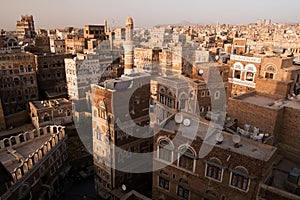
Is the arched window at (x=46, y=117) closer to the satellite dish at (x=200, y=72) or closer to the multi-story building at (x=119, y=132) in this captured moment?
the multi-story building at (x=119, y=132)

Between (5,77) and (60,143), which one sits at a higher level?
(5,77)

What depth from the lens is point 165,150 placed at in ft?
63.8

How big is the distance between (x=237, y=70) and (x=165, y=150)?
25198 mm

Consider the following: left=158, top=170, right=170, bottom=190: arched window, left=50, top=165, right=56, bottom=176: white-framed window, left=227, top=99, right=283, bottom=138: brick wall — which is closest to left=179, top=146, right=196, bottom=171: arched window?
left=158, top=170, right=170, bottom=190: arched window

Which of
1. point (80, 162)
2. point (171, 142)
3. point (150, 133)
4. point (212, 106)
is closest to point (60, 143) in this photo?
point (80, 162)

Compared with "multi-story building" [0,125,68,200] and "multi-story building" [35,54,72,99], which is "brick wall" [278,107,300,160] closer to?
"multi-story building" [0,125,68,200]

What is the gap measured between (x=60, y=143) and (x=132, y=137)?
1001 cm

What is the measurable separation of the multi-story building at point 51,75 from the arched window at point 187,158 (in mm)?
38638

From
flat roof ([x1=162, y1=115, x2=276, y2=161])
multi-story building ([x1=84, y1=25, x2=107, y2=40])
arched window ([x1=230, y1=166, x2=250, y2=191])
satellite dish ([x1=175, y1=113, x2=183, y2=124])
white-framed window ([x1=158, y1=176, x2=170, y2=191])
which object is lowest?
white-framed window ([x1=158, y1=176, x2=170, y2=191])

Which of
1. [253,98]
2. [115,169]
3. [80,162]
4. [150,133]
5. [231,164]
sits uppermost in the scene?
[253,98]

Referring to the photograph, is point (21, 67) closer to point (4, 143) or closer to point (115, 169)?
point (4, 143)

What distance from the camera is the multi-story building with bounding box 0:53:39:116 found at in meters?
46.8

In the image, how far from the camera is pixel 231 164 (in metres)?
16.1

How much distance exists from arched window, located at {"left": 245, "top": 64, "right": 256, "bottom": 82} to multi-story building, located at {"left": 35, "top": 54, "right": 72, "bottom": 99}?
35.8m
